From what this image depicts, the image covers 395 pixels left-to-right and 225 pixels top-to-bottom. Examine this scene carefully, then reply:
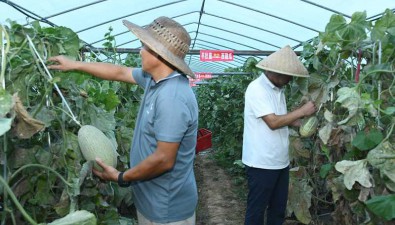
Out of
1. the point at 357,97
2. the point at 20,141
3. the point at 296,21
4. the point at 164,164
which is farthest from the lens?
the point at 296,21

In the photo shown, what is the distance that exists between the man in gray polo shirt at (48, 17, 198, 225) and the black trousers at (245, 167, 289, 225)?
102 cm

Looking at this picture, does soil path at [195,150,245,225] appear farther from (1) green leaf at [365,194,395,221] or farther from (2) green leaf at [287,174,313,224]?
(1) green leaf at [365,194,395,221]

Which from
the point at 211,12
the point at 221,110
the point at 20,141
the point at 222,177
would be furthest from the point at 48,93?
the point at 221,110

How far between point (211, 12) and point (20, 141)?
19.6 ft

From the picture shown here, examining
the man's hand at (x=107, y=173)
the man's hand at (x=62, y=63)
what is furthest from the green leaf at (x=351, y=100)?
the man's hand at (x=62, y=63)

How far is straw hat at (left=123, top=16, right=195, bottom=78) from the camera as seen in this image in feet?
6.22

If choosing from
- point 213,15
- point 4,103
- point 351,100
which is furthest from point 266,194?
point 213,15

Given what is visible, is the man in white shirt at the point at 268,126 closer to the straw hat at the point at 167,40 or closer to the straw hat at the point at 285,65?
the straw hat at the point at 285,65

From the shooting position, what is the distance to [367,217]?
2.28m

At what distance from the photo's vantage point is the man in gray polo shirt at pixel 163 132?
6.14 feet

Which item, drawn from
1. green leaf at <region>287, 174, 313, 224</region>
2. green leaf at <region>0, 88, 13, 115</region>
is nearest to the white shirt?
green leaf at <region>287, 174, 313, 224</region>

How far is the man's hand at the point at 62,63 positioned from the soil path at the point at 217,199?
116 inches

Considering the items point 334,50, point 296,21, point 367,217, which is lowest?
point 367,217

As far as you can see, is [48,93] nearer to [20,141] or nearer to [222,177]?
[20,141]
